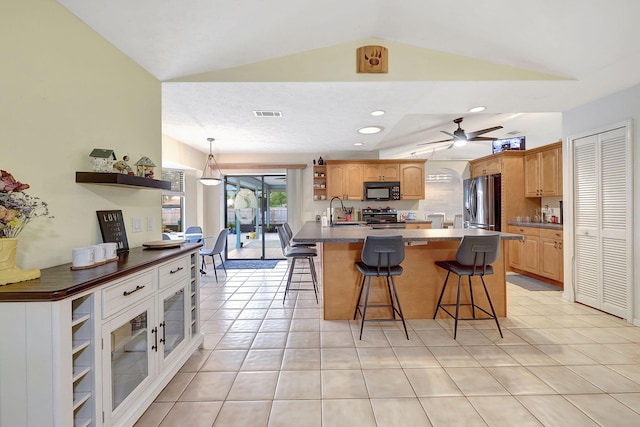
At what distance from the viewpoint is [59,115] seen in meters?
1.65

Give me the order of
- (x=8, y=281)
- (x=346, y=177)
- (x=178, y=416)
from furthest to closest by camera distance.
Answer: (x=346, y=177) < (x=178, y=416) < (x=8, y=281)

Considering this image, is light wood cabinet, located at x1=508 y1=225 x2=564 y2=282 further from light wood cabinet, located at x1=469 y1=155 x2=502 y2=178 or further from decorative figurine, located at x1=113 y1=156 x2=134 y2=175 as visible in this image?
decorative figurine, located at x1=113 y1=156 x2=134 y2=175

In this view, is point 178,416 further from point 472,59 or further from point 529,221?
point 529,221

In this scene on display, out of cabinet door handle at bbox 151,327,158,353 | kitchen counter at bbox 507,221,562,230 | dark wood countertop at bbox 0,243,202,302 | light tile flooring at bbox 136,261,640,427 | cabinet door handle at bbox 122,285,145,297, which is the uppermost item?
kitchen counter at bbox 507,221,562,230

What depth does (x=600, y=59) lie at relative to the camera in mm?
2412

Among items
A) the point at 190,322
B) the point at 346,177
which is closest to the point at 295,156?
the point at 346,177

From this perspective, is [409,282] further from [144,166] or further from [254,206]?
[254,206]

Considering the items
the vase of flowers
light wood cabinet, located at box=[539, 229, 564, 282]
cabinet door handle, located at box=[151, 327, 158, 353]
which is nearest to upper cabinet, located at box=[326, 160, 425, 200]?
light wood cabinet, located at box=[539, 229, 564, 282]

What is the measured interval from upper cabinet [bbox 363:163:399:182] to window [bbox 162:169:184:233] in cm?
363

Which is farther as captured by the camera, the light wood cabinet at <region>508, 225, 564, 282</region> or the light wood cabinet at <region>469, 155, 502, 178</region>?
the light wood cabinet at <region>469, 155, 502, 178</region>

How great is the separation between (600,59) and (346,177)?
13.0ft

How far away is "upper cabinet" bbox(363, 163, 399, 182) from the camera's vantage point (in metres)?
5.90

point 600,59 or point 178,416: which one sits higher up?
point 600,59

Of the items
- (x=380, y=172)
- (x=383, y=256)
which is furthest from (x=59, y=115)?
(x=380, y=172)
